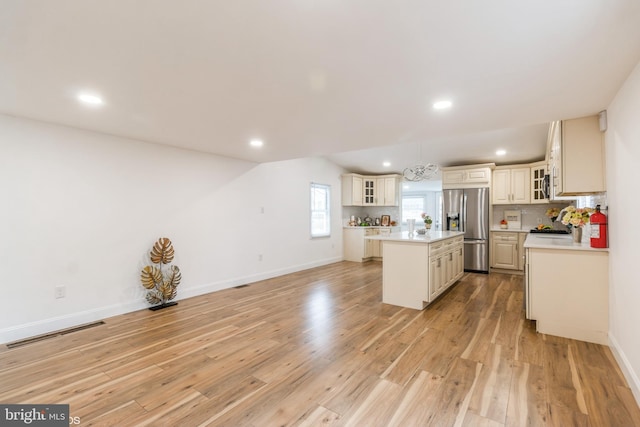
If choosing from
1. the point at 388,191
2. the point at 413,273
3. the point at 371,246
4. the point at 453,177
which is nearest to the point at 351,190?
the point at 388,191

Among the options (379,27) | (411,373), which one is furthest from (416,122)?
(411,373)

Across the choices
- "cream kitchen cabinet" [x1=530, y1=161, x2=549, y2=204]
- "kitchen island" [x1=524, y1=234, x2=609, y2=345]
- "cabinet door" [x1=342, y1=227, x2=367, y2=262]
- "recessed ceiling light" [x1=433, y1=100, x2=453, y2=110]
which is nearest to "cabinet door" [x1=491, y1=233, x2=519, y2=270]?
"cream kitchen cabinet" [x1=530, y1=161, x2=549, y2=204]

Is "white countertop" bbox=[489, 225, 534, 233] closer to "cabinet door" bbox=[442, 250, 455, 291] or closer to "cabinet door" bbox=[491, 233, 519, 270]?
"cabinet door" bbox=[491, 233, 519, 270]

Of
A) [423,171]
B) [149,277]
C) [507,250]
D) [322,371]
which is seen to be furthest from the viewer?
[507,250]

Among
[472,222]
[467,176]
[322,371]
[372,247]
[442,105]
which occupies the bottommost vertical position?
[322,371]

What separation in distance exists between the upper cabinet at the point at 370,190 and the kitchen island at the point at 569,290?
4.76 m

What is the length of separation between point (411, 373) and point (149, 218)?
3.65 meters

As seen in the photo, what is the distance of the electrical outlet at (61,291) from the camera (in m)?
3.17

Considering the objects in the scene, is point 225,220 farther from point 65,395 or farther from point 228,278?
point 65,395

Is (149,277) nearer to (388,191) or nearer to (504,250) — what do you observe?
(388,191)

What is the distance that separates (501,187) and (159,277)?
666cm

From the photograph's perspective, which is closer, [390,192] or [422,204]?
[390,192]

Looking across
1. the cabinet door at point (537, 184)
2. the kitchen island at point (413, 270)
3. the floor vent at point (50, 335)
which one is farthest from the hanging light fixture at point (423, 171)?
the floor vent at point (50, 335)

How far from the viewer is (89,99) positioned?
2.51m
